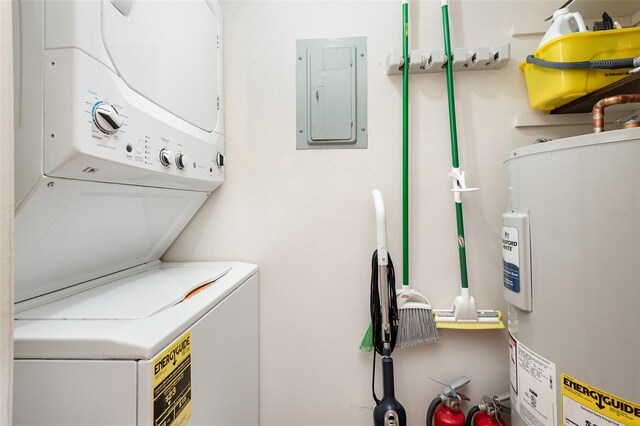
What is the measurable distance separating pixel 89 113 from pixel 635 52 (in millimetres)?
1609

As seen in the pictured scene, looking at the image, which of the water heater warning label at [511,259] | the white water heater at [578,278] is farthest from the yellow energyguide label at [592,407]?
the water heater warning label at [511,259]

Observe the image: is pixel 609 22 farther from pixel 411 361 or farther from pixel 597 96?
pixel 411 361

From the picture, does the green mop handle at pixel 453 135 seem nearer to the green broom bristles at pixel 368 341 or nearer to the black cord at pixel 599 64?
the black cord at pixel 599 64

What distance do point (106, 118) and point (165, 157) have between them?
0.69 ft

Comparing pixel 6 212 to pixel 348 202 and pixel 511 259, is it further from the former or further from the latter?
pixel 511 259

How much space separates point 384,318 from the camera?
1124mm

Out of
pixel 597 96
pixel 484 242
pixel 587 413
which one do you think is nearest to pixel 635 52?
pixel 597 96

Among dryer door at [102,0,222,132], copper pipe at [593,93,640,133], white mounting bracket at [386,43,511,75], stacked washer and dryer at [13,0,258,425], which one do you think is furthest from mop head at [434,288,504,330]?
dryer door at [102,0,222,132]

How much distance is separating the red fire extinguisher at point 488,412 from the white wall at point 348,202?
0.26 ft

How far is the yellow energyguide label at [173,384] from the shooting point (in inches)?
20.5

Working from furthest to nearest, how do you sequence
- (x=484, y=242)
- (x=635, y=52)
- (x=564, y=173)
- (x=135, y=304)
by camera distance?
(x=484, y=242), (x=635, y=52), (x=564, y=173), (x=135, y=304)

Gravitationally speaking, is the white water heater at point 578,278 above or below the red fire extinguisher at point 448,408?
above

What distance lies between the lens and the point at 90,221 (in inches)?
29.5

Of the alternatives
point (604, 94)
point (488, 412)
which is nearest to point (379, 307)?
point (488, 412)
